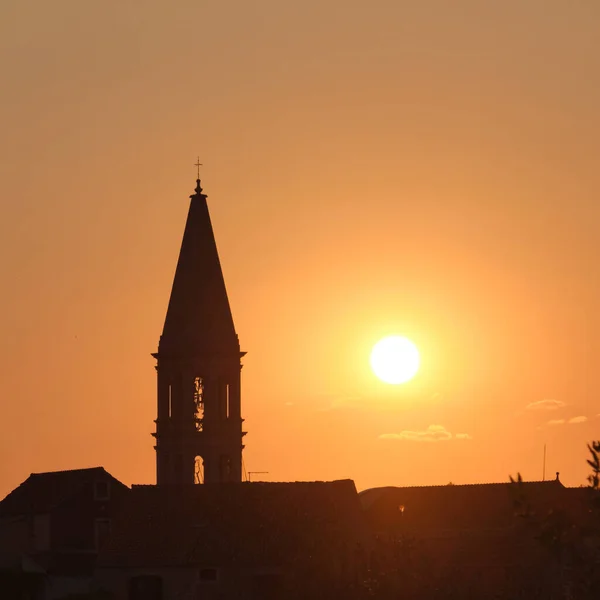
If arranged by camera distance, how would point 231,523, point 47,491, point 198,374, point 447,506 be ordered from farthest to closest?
point 447,506 < point 198,374 < point 47,491 < point 231,523

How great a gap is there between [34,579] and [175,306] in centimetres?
1559

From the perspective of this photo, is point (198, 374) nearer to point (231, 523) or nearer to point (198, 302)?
point (198, 302)

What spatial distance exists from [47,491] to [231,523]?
1022 centimetres

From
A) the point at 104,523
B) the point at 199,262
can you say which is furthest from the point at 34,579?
the point at 199,262

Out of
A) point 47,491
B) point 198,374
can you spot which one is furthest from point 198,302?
point 47,491

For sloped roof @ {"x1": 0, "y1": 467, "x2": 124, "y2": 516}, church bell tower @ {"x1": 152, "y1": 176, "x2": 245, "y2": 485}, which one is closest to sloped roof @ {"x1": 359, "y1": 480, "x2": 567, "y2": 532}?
church bell tower @ {"x1": 152, "y1": 176, "x2": 245, "y2": 485}

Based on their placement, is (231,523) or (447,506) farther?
(447,506)

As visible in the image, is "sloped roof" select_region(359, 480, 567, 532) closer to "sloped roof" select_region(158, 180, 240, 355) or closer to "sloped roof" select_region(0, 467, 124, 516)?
"sloped roof" select_region(158, 180, 240, 355)

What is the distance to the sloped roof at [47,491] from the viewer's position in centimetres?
7912

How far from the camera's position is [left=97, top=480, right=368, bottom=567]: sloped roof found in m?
71.0

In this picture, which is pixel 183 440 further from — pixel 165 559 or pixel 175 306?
pixel 165 559

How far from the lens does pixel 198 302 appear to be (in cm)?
8594

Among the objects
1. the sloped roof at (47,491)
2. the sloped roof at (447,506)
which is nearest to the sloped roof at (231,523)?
the sloped roof at (47,491)

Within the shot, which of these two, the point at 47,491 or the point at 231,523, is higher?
the point at 47,491
